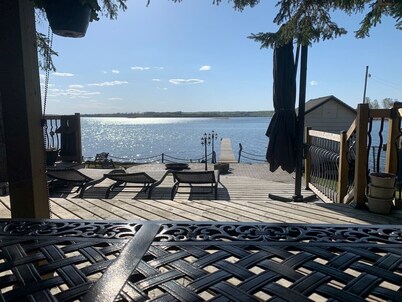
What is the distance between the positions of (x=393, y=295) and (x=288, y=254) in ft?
1.10

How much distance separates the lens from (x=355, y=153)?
351 centimetres

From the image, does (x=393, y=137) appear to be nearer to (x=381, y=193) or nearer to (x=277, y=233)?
(x=381, y=193)

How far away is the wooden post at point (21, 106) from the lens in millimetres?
1495

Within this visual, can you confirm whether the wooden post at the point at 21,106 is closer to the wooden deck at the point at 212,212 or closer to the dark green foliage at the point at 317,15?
the wooden deck at the point at 212,212

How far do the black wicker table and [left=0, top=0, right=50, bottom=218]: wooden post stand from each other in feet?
0.85

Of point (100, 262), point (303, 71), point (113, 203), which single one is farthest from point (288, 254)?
point (303, 71)

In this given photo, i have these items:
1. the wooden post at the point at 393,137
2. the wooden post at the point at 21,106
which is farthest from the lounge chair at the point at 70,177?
the wooden post at the point at 393,137

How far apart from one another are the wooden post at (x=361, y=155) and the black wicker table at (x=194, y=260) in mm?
2202

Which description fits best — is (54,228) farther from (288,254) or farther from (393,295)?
(393,295)

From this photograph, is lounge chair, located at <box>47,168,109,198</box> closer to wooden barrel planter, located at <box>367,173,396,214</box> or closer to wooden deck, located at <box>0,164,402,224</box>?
wooden deck, located at <box>0,164,402,224</box>

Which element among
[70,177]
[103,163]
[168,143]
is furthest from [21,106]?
[168,143]

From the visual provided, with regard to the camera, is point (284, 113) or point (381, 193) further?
point (284, 113)

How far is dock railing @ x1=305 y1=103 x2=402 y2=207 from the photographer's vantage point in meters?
3.32

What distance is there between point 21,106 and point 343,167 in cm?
365
